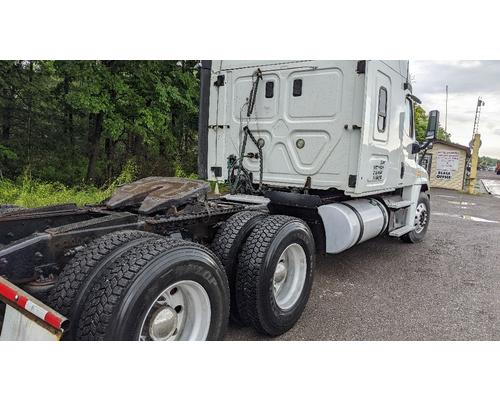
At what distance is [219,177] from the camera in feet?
16.6

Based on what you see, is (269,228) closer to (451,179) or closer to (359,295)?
(359,295)

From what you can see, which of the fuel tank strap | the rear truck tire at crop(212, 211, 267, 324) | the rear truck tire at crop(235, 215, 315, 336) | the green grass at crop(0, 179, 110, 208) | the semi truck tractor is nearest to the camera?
the semi truck tractor

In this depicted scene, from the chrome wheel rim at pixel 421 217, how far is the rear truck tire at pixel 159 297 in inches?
198

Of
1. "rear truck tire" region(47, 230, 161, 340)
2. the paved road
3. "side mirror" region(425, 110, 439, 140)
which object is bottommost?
the paved road

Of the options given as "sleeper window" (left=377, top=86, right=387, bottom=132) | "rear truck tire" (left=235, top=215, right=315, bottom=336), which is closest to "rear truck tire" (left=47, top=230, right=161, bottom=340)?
"rear truck tire" (left=235, top=215, right=315, bottom=336)

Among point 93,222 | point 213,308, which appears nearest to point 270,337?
point 213,308

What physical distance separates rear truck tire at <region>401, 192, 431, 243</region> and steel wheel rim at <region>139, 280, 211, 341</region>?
4877mm

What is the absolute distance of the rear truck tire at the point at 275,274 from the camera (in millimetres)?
2914

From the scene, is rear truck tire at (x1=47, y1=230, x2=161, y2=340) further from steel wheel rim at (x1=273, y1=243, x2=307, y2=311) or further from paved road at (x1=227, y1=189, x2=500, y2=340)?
steel wheel rim at (x1=273, y1=243, x2=307, y2=311)

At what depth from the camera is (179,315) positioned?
229cm

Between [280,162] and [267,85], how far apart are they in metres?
0.96

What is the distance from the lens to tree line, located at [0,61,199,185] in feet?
30.0

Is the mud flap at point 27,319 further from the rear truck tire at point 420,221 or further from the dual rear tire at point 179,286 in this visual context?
the rear truck tire at point 420,221

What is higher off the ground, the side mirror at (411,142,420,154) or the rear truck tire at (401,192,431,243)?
the side mirror at (411,142,420,154)
